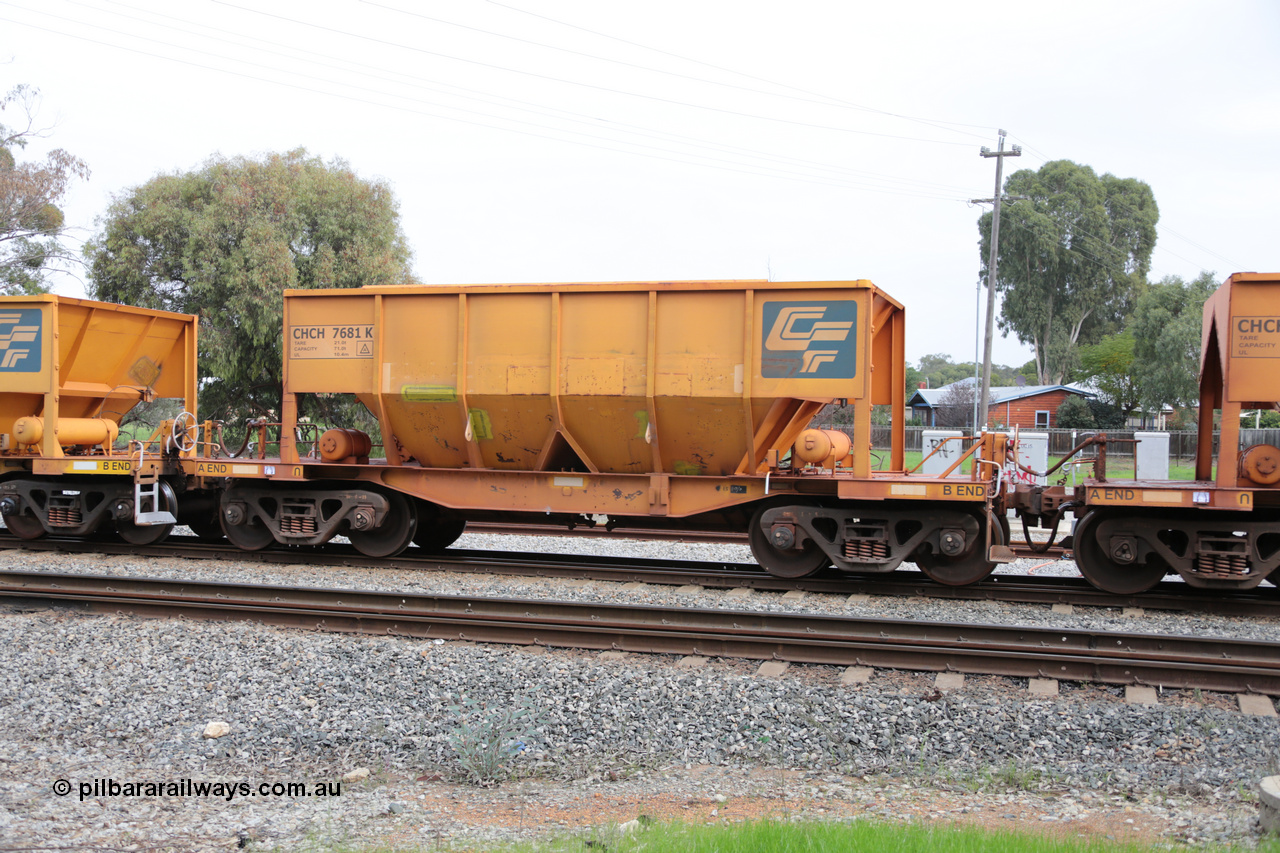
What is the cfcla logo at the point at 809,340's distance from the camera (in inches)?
371

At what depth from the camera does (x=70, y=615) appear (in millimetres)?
8039

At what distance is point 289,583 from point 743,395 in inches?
218

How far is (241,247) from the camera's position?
21.9 meters

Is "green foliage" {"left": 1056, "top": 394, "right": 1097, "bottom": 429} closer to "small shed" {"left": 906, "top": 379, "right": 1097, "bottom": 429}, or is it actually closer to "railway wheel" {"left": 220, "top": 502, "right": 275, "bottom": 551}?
"small shed" {"left": 906, "top": 379, "right": 1097, "bottom": 429}

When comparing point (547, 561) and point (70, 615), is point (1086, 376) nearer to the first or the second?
point (547, 561)

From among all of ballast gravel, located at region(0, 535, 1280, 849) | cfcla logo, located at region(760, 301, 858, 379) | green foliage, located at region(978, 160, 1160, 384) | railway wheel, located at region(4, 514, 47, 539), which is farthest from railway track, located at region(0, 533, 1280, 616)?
green foliage, located at region(978, 160, 1160, 384)

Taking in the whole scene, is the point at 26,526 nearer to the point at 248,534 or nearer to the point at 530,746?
the point at 248,534

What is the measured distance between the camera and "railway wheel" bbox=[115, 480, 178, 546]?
11453 millimetres

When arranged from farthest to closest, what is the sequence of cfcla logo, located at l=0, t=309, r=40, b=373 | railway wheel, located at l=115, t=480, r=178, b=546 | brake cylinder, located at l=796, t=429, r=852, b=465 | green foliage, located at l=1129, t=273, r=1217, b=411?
green foliage, located at l=1129, t=273, r=1217, b=411
cfcla logo, located at l=0, t=309, r=40, b=373
railway wheel, located at l=115, t=480, r=178, b=546
brake cylinder, located at l=796, t=429, r=852, b=465

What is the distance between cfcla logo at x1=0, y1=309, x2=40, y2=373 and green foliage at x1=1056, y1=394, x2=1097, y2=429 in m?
45.3

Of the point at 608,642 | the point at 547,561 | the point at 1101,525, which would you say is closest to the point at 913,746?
the point at 608,642

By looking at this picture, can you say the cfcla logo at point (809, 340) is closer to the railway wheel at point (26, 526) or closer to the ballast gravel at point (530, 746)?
the ballast gravel at point (530, 746)

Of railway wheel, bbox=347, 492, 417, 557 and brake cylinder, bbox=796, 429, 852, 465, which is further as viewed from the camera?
railway wheel, bbox=347, 492, 417, 557

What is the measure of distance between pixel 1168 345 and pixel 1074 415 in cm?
627
